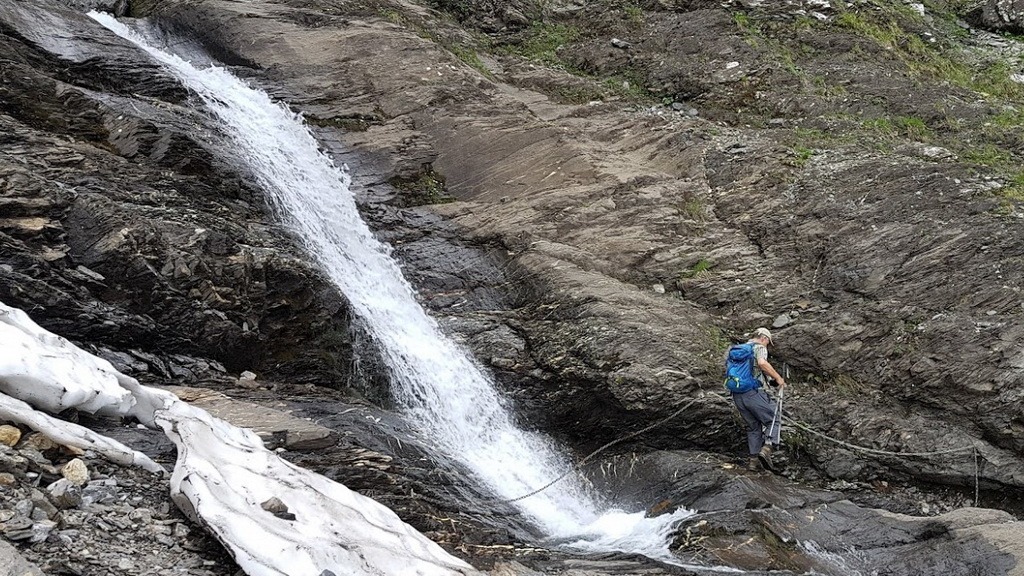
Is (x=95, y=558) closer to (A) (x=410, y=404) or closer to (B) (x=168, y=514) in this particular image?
(B) (x=168, y=514)

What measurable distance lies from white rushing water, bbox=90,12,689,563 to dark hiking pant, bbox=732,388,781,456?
5.86ft

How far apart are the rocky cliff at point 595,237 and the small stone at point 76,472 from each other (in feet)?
8.50

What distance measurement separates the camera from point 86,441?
19.6 feet

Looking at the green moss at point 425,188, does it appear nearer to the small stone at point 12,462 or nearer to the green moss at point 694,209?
the green moss at point 694,209

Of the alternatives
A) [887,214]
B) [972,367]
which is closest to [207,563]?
[972,367]

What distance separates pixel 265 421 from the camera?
8633mm

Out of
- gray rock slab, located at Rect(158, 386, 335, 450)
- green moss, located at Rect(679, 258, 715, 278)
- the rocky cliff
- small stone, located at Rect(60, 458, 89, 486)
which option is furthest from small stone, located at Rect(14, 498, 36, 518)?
green moss, located at Rect(679, 258, 715, 278)

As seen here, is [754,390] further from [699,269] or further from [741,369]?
[699,269]

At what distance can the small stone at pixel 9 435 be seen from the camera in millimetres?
5500

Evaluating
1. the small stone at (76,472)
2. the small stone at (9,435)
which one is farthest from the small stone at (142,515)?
the small stone at (9,435)

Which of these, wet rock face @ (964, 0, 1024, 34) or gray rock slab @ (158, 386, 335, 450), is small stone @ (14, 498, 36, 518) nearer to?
gray rock slab @ (158, 386, 335, 450)

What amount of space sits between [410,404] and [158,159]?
5.71 metres

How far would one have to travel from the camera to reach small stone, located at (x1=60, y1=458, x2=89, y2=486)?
18.0ft

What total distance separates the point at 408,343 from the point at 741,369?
5263 mm
